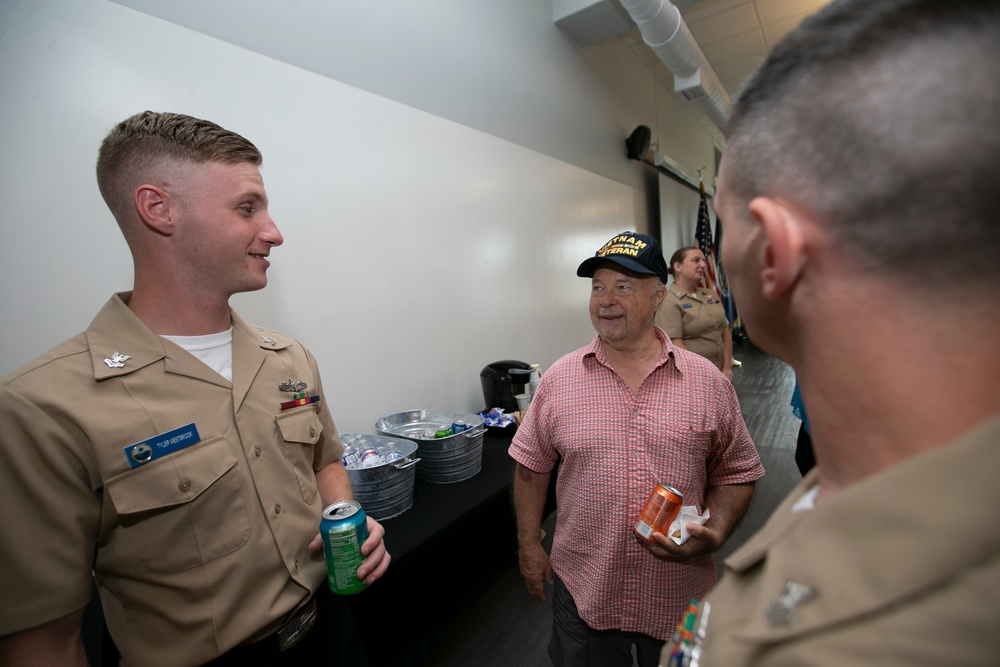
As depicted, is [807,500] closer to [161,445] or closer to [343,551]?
[343,551]

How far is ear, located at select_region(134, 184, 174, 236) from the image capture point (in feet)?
3.15

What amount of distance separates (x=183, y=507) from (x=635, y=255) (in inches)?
54.3

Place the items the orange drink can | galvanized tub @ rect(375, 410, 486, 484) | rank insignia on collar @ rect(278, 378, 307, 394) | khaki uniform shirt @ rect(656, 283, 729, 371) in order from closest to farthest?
the orange drink can
rank insignia on collar @ rect(278, 378, 307, 394)
galvanized tub @ rect(375, 410, 486, 484)
khaki uniform shirt @ rect(656, 283, 729, 371)

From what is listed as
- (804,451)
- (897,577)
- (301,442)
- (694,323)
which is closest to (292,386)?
(301,442)

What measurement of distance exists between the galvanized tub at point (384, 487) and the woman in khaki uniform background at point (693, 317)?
2.22 meters

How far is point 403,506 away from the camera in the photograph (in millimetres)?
1662

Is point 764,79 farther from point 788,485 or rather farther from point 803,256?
point 788,485

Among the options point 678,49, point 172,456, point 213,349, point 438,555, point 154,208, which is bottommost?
point 438,555

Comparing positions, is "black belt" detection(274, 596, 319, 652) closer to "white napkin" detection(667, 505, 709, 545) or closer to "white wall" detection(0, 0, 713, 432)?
"white napkin" detection(667, 505, 709, 545)

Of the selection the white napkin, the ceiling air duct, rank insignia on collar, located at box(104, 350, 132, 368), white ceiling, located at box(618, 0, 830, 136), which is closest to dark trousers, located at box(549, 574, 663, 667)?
the white napkin

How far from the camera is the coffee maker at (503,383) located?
2584 mm

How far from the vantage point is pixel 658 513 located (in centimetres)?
102

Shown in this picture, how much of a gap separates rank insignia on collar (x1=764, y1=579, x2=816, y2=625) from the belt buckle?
3.39 ft

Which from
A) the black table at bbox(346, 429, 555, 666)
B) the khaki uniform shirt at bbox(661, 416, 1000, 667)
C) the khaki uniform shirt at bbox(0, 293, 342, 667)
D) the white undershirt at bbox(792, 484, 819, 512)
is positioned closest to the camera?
the khaki uniform shirt at bbox(661, 416, 1000, 667)
